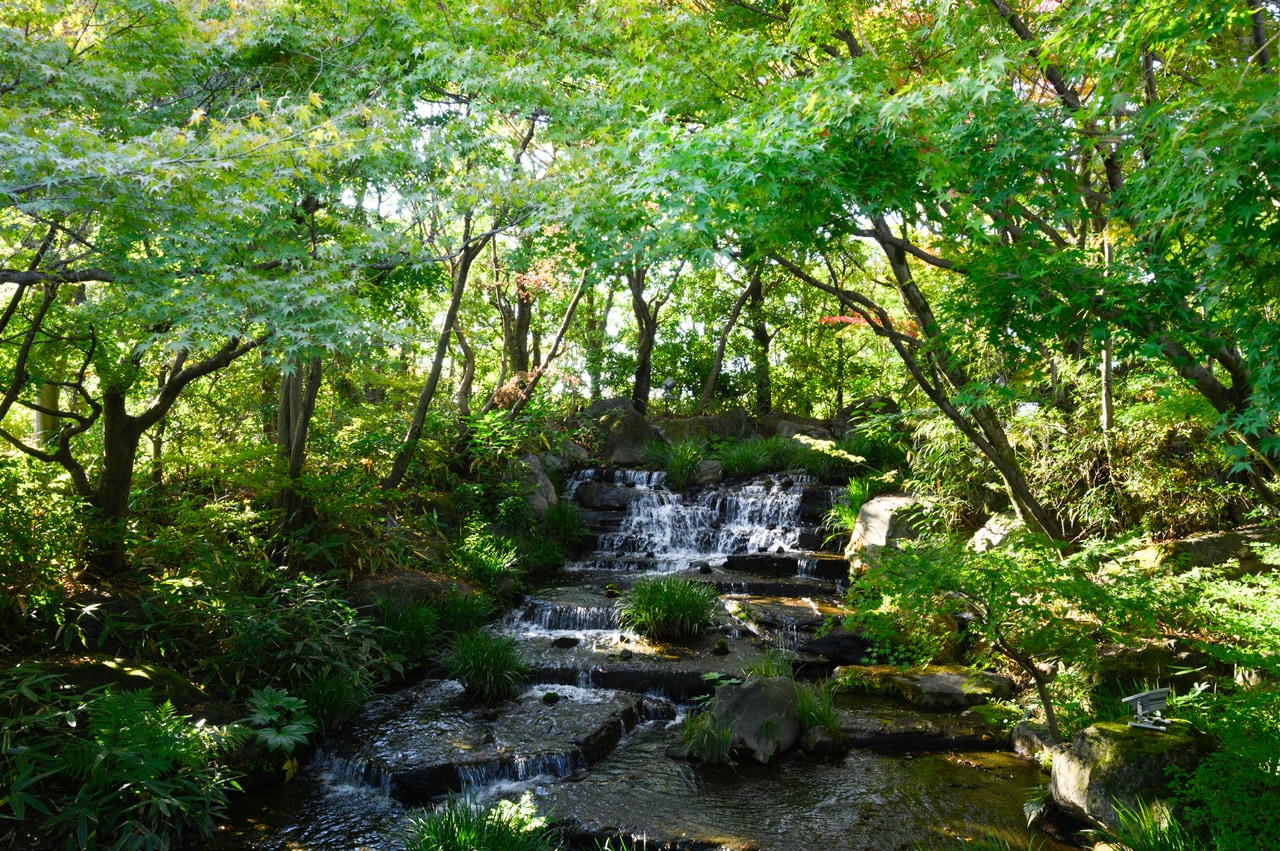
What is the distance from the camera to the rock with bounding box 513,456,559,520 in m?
12.3

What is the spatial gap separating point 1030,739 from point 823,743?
1.66 metres

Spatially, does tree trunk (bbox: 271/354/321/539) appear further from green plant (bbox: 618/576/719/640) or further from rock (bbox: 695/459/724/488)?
rock (bbox: 695/459/724/488)

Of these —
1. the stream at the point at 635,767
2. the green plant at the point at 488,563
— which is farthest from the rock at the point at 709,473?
the stream at the point at 635,767

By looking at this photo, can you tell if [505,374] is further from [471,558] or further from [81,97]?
[81,97]

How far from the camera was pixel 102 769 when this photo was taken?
4438mm

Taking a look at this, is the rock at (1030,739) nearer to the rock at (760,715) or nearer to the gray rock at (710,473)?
the rock at (760,715)

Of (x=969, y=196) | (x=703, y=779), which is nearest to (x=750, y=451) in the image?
(x=703, y=779)

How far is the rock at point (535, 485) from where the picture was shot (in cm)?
1226

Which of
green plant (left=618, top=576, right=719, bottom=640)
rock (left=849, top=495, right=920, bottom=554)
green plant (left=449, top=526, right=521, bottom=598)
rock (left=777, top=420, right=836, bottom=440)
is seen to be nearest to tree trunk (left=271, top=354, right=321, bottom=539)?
green plant (left=449, top=526, right=521, bottom=598)

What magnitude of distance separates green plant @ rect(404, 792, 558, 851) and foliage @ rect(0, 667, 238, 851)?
155 centimetres

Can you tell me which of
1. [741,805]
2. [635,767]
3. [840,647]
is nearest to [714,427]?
[840,647]

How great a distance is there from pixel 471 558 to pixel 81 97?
6.49 metres

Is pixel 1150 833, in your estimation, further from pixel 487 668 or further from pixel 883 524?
pixel 883 524

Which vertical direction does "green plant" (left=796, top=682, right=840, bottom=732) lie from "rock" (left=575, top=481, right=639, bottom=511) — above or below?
below
